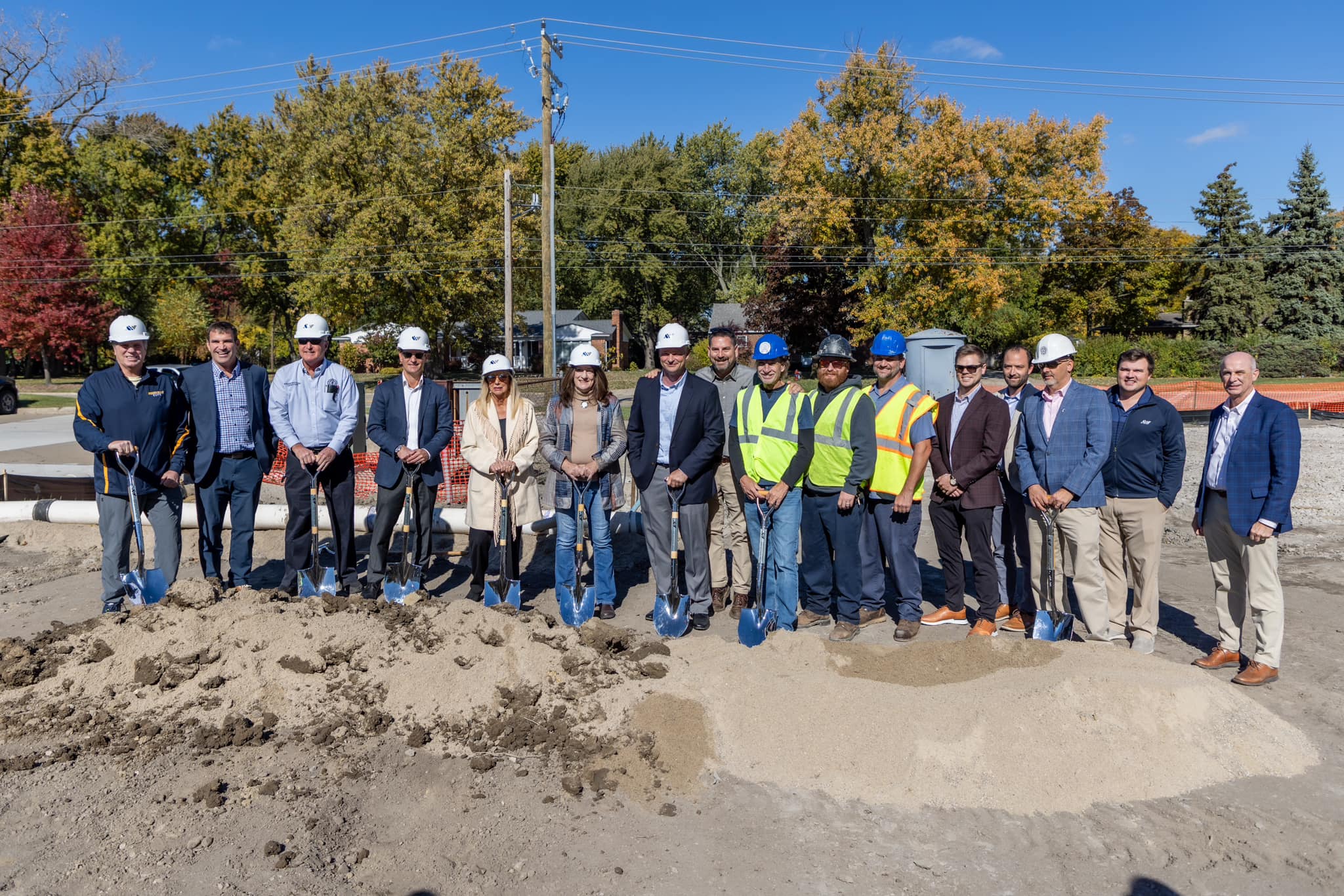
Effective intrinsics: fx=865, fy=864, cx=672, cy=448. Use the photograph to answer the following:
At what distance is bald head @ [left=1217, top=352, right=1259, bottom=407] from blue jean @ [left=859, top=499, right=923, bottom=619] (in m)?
2.05

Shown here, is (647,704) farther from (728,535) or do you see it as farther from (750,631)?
(728,535)

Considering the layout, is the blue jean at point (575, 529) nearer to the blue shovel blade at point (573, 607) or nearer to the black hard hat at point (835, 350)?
the blue shovel blade at point (573, 607)

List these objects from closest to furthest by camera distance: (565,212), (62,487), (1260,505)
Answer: (1260,505), (62,487), (565,212)

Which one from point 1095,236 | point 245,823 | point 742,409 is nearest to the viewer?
point 245,823

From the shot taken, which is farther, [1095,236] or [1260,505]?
[1095,236]

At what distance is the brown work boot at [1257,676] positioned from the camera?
205 inches

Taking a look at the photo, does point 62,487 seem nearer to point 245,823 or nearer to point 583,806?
point 245,823

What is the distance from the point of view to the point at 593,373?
6473mm

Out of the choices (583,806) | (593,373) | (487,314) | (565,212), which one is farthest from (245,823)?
(565,212)

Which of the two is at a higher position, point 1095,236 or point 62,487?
point 1095,236

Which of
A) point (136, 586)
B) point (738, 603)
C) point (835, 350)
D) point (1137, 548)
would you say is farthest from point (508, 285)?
point (1137, 548)

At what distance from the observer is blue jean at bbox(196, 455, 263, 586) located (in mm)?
6605

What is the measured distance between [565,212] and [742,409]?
56035 millimetres

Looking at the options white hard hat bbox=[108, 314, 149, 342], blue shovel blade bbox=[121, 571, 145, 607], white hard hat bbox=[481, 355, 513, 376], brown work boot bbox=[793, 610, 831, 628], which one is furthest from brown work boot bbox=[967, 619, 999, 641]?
white hard hat bbox=[108, 314, 149, 342]
